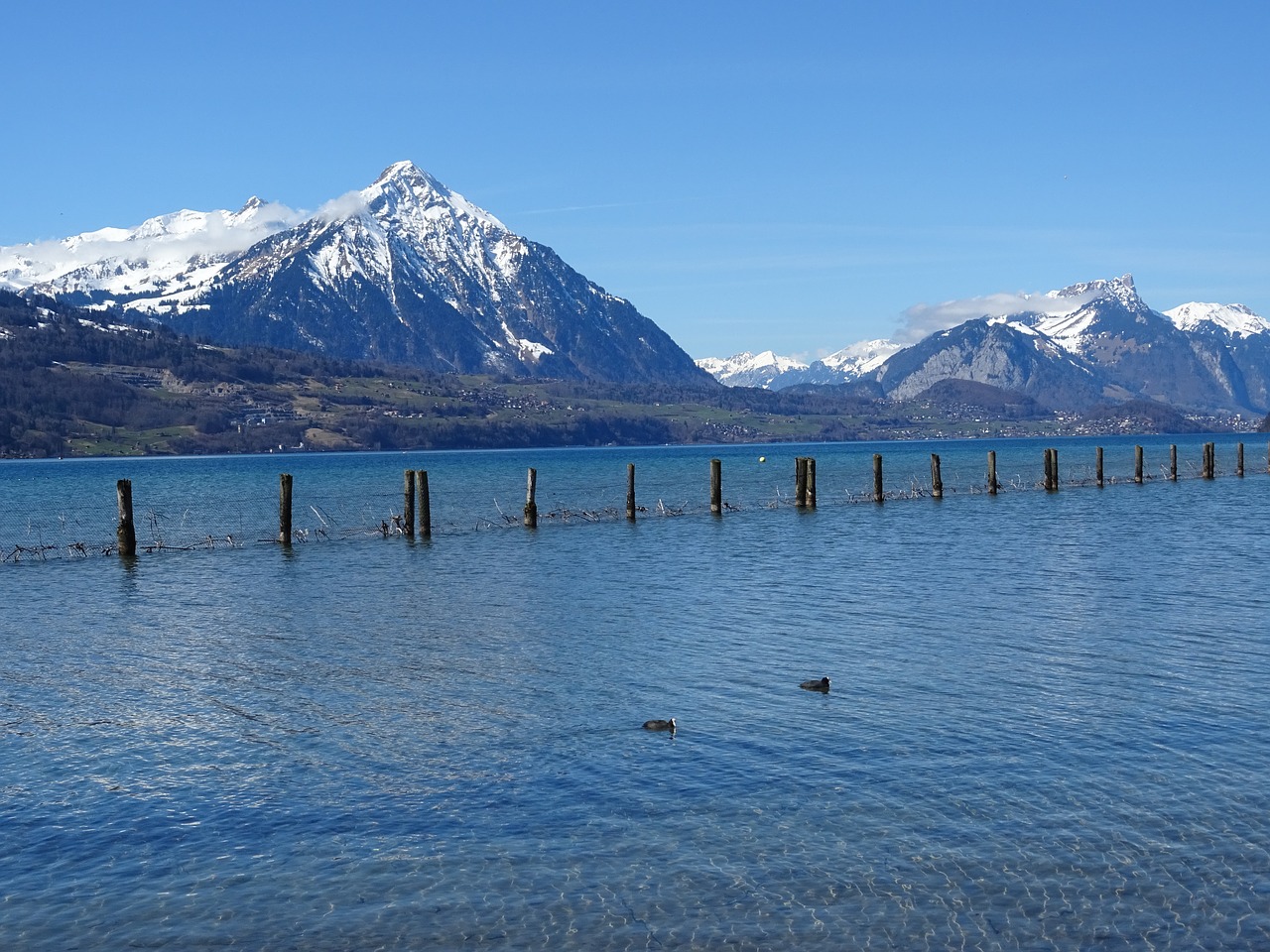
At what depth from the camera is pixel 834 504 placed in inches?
3989

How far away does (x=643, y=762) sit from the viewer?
24047 millimetres

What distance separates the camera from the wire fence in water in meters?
79.2

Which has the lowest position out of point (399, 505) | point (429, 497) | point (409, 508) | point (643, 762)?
point (399, 505)

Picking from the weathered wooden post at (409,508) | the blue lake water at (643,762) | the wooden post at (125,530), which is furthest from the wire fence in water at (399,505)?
the blue lake water at (643,762)

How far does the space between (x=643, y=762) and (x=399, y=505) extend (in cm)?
9405

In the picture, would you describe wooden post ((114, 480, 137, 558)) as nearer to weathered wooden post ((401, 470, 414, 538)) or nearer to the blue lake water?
the blue lake water

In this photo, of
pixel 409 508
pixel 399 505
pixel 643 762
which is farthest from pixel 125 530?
pixel 399 505

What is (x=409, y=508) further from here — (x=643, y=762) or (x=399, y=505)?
(x=643, y=762)

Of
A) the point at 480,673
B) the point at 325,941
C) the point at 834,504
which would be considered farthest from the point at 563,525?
the point at 325,941

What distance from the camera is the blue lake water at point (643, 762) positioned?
1723cm

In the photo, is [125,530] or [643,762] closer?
[643,762]

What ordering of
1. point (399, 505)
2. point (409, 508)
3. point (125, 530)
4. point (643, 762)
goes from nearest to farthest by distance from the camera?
point (643, 762) → point (125, 530) → point (409, 508) → point (399, 505)

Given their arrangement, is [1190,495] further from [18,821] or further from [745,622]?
A: [18,821]

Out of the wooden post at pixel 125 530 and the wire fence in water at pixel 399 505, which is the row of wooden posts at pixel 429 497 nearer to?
the wooden post at pixel 125 530
